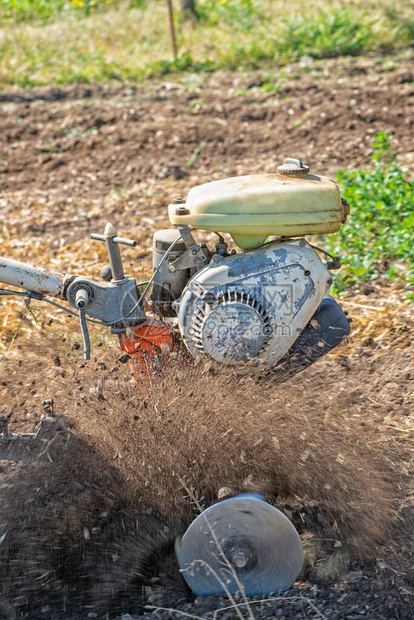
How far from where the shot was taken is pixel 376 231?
17.7ft

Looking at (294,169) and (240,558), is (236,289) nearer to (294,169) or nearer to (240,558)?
(294,169)

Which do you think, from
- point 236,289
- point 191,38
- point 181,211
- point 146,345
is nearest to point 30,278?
point 146,345

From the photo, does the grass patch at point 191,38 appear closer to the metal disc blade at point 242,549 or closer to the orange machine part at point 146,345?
the orange machine part at point 146,345

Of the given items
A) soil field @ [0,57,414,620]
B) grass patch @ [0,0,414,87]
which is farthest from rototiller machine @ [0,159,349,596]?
grass patch @ [0,0,414,87]

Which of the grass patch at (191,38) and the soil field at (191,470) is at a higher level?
the grass patch at (191,38)

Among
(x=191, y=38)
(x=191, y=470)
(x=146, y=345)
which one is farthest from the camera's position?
(x=191, y=38)

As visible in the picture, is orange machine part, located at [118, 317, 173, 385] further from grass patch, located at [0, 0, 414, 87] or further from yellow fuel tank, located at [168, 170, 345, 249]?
grass patch, located at [0, 0, 414, 87]

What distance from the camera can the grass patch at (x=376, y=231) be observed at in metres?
4.89

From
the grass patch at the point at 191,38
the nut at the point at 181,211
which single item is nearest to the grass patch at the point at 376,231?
the nut at the point at 181,211

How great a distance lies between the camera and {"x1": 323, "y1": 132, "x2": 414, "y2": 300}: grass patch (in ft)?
16.1

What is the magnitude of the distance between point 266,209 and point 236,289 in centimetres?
37

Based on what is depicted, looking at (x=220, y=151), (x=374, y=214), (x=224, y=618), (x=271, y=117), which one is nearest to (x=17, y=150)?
(x=220, y=151)

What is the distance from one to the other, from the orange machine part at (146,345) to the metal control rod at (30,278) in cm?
40

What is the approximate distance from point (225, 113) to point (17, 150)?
2597mm
